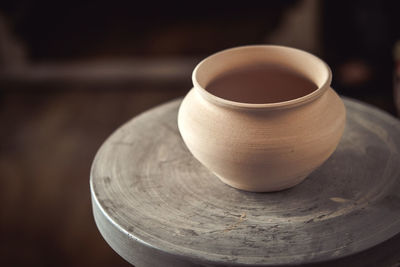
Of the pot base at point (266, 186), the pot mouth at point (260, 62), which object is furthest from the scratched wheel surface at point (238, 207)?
the pot mouth at point (260, 62)

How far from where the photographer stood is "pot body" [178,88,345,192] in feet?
2.40

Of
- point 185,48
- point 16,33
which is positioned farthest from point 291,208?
point 16,33

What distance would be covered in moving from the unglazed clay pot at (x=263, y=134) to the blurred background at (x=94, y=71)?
0.75 meters

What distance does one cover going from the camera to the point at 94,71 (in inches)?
94.5

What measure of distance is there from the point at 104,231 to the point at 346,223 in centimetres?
38

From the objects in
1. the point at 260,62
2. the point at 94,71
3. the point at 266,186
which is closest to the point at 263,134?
the point at 266,186

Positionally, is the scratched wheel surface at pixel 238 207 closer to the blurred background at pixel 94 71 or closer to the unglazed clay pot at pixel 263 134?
the unglazed clay pot at pixel 263 134

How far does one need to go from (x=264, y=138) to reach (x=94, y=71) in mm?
1803

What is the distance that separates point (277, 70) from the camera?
921mm

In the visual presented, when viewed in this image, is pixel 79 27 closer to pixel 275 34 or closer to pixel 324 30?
pixel 275 34

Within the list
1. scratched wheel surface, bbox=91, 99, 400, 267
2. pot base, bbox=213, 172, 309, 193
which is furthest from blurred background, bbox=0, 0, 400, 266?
pot base, bbox=213, 172, 309, 193

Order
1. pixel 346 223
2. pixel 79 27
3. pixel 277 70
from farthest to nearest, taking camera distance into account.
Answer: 1. pixel 79 27
2. pixel 277 70
3. pixel 346 223

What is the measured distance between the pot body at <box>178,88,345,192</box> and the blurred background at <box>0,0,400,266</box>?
2.49 ft

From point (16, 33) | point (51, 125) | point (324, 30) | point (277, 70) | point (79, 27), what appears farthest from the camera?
point (79, 27)
